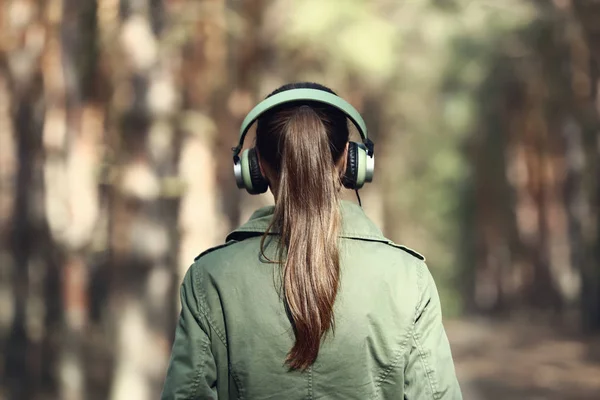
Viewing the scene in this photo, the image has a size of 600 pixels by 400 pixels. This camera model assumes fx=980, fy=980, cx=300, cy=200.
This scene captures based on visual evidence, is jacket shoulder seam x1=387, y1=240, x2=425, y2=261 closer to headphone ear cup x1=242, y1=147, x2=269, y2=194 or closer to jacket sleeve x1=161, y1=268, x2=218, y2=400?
headphone ear cup x1=242, y1=147, x2=269, y2=194

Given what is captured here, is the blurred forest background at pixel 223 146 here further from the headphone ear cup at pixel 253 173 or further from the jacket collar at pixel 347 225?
the jacket collar at pixel 347 225

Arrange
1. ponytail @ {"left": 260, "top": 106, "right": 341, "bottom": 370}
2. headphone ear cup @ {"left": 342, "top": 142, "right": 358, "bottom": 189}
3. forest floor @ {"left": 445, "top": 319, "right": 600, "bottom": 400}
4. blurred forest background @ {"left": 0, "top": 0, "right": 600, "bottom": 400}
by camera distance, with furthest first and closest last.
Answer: forest floor @ {"left": 445, "top": 319, "right": 600, "bottom": 400}
blurred forest background @ {"left": 0, "top": 0, "right": 600, "bottom": 400}
headphone ear cup @ {"left": 342, "top": 142, "right": 358, "bottom": 189}
ponytail @ {"left": 260, "top": 106, "right": 341, "bottom": 370}

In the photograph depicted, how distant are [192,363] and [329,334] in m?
0.37

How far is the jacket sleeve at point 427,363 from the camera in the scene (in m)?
2.62

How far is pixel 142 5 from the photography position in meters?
8.74

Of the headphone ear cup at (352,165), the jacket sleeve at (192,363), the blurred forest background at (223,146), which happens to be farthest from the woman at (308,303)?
the blurred forest background at (223,146)

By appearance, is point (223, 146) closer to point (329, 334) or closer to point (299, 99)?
point (299, 99)

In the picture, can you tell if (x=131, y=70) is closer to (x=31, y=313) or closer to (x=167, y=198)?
(x=167, y=198)

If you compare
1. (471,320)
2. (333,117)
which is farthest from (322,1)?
(471,320)

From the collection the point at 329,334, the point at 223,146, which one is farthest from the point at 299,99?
the point at 223,146

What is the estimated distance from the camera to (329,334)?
257 cm

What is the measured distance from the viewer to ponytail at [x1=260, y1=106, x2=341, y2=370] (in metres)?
2.53

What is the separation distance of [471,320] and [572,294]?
7.40 m

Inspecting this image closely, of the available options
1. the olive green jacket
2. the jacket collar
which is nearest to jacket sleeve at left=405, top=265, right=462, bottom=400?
the olive green jacket
